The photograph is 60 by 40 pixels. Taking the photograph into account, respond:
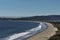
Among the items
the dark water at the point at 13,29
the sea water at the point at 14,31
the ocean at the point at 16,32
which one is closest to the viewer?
the ocean at the point at 16,32

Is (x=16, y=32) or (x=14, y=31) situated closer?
(x=16, y=32)

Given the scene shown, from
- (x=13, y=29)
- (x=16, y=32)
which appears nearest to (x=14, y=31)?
(x=16, y=32)

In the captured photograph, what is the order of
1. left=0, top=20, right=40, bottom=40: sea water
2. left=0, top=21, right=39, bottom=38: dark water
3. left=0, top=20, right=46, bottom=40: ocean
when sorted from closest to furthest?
1. left=0, top=20, right=46, bottom=40: ocean
2. left=0, top=20, right=40, bottom=40: sea water
3. left=0, top=21, right=39, bottom=38: dark water

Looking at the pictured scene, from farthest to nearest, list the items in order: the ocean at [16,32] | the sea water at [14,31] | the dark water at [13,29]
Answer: the dark water at [13,29]
the sea water at [14,31]
the ocean at [16,32]

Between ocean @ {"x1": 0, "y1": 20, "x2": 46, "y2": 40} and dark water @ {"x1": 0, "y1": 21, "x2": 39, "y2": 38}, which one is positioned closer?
ocean @ {"x1": 0, "y1": 20, "x2": 46, "y2": 40}

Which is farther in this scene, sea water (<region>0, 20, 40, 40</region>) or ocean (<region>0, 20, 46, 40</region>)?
sea water (<region>0, 20, 40, 40</region>)

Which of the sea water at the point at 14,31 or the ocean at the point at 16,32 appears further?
the sea water at the point at 14,31

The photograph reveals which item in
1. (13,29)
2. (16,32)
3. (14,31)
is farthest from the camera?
(13,29)

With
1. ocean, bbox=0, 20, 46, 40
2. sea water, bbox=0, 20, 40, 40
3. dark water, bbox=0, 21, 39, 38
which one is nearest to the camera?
ocean, bbox=0, 20, 46, 40

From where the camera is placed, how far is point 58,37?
19047 millimetres

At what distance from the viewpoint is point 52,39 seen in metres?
18.3

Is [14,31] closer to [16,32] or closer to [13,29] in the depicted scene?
Answer: [16,32]

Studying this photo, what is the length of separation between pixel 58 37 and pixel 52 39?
95cm

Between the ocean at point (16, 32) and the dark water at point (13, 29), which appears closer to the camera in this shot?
the ocean at point (16, 32)
